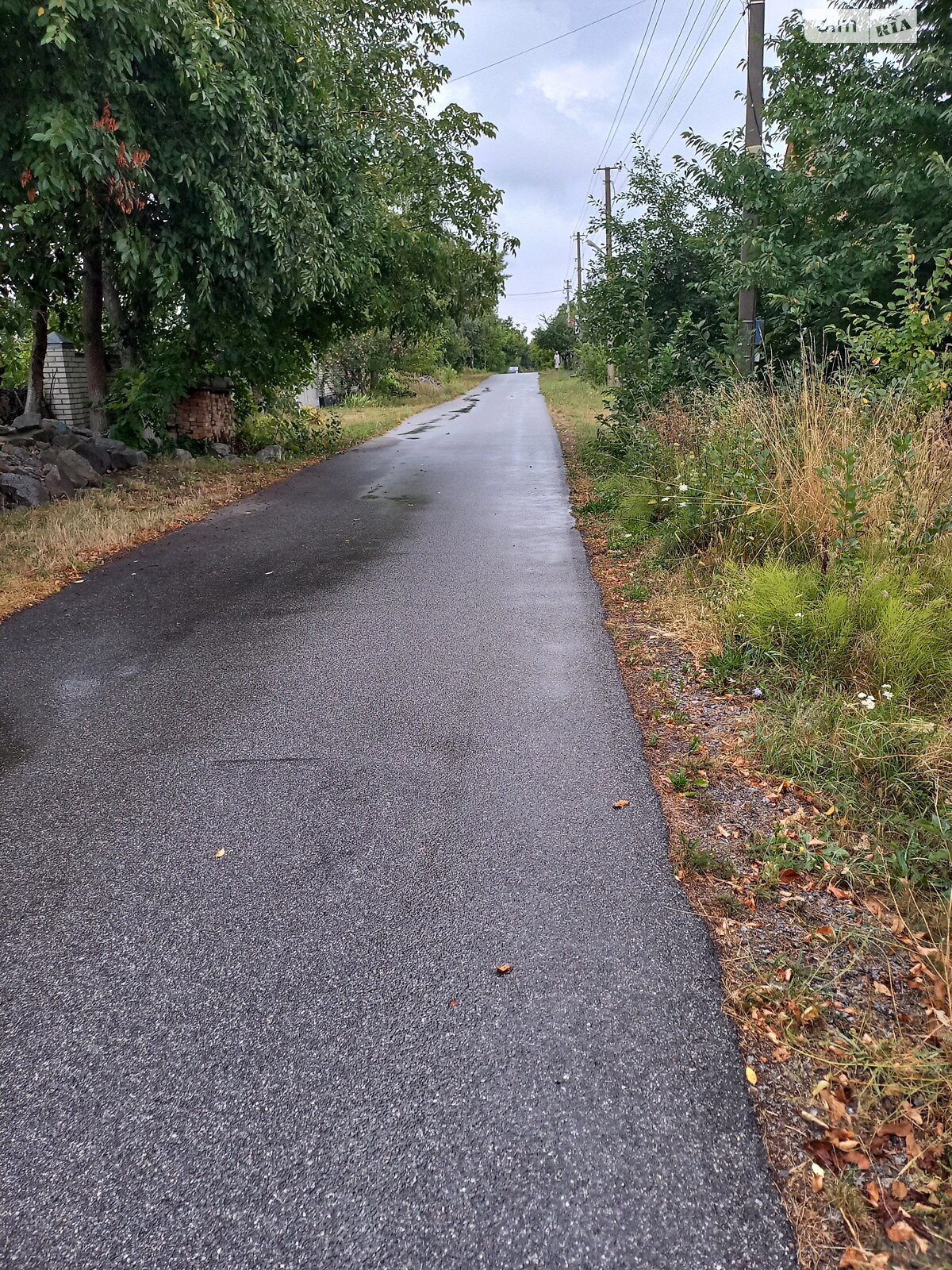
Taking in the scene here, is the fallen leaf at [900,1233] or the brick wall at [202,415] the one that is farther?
the brick wall at [202,415]

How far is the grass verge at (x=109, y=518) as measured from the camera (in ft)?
22.7

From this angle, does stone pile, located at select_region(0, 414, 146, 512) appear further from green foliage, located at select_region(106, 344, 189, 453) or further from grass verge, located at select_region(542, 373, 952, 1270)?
grass verge, located at select_region(542, 373, 952, 1270)

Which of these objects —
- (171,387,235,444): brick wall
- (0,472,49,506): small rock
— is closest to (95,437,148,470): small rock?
(171,387,235,444): brick wall

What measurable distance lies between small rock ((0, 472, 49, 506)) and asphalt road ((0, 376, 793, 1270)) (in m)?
4.60

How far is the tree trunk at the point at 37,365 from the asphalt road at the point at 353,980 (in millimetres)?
10930

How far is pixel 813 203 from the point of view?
8508mm

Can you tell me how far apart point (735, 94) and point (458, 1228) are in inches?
459

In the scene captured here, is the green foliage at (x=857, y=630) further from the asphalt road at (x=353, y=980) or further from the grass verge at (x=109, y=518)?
the grass verge at (x=109, y=518)

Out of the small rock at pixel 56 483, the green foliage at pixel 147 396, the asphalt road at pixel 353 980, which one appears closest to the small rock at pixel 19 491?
the small rock at pixel 56 483

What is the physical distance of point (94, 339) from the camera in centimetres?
1277

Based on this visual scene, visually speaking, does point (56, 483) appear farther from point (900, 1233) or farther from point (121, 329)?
point (900, 1233)

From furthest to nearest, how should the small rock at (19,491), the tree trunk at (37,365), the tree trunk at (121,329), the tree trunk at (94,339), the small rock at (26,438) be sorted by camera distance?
1. the tree trunk at (37,365)
2. the tree trunk at (121,329)
3. the tree trunk at (94,339)
4. the small rock at (26,438)
5. the small rock at (19,491)

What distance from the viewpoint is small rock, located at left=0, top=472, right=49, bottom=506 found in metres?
9.07

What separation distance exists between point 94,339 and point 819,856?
1318 centimetres
